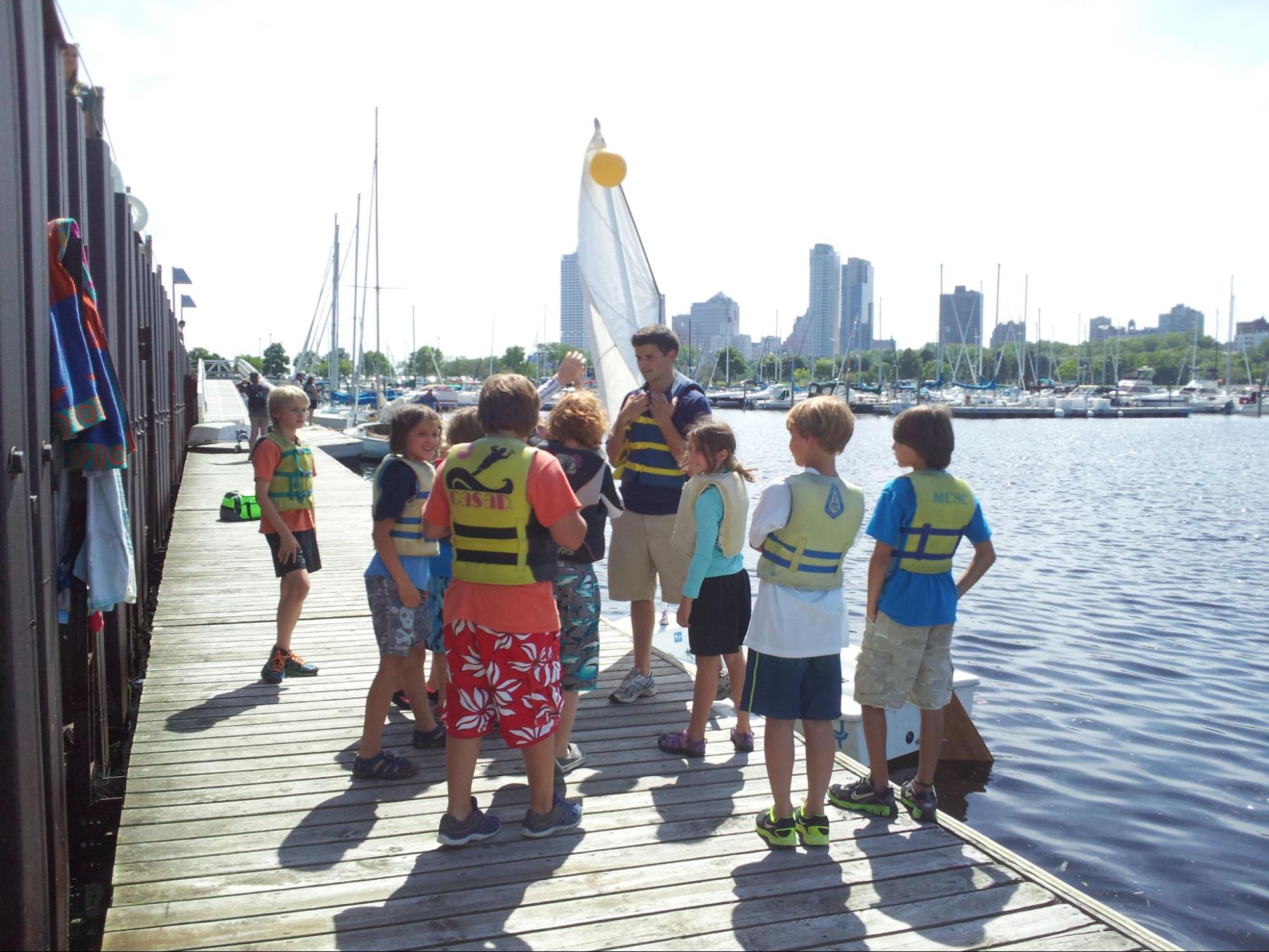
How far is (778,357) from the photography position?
364ft

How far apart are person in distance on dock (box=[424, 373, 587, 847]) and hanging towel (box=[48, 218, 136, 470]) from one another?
44.2 inches

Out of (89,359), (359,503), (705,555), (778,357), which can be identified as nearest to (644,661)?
(705,555)

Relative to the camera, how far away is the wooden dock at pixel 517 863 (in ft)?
10.1

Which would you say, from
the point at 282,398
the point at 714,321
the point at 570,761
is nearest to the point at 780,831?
the point at 570,761

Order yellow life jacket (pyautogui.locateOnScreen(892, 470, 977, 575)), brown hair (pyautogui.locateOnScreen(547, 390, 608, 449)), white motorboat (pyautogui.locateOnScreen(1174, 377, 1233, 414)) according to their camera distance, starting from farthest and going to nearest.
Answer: white motorboat (pyautogui.locateOnScreen(1174, 377, 1233, 414))
brown hair (pyautogui.locateOnScreen(547, 390, 608, 449))
yellow life jacket (pyautogui.locateOnScreen(892, 470, 977, 575))

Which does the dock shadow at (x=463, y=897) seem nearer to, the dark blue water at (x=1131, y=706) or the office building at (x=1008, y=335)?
the dark blue water at (x=1131, y=706)

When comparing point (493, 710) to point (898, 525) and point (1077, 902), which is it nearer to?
point (898, 525)

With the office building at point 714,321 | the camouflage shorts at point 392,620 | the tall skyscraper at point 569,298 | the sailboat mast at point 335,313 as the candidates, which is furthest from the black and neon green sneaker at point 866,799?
the office building at point 714,321

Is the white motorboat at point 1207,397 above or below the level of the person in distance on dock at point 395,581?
above

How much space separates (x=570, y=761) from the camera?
4379mm

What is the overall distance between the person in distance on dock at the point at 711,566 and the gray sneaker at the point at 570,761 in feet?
1.38

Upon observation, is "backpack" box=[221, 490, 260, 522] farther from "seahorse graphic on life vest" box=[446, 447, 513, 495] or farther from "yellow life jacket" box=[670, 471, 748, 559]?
"seahorse graphic on life vest" box=[446, 447, 513, 495]

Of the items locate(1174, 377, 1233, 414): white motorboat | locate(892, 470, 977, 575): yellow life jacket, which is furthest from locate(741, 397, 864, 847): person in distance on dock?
locate(1174, 377, 1233, 414): white motorboat

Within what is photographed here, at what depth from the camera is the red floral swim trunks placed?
3453 millimetres
